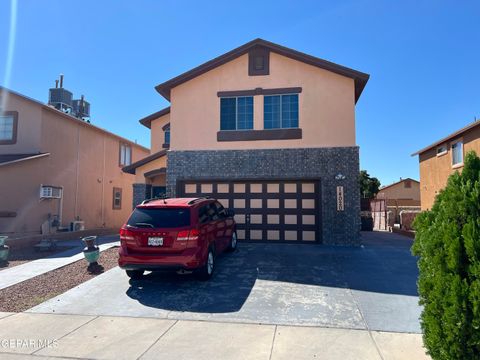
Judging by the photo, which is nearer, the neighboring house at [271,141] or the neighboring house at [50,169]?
Result: the neighboring house at [271,141]

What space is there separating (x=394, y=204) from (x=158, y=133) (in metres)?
24.6

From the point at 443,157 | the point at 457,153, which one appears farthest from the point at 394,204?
the point at 457,153

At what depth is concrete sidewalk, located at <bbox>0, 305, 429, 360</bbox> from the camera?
4535mm

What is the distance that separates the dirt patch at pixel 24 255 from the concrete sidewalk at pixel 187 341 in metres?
5.48

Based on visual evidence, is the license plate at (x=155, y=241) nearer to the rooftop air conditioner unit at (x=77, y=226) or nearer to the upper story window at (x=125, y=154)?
the rooftop air conditioner unit at (x=77, y=226)

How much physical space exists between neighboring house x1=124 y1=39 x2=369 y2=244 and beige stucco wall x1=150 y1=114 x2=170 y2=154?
17.4ft

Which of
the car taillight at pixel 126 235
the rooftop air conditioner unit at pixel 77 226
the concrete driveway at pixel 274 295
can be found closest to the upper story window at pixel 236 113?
the concrete driveway at pixel 274 295

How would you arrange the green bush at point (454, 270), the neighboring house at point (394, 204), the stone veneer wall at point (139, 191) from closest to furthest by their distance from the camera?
the green bush at point (454, 270) < the stone veneer wall at point (139, 191) < the neighboring house at point (394, 204)

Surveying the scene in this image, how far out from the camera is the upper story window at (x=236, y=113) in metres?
13.5

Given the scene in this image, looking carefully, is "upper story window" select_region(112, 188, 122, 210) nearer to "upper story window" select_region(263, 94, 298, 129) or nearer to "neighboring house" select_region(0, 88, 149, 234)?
"neighboring house" select_region(0, 88, 149, 234)

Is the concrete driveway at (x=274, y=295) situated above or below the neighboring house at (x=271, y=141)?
below

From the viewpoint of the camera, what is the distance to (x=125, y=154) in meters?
24.0

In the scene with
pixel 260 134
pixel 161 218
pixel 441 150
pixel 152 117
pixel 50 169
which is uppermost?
pixel 152 117

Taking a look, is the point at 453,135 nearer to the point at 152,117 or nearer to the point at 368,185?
the point at 152,117
